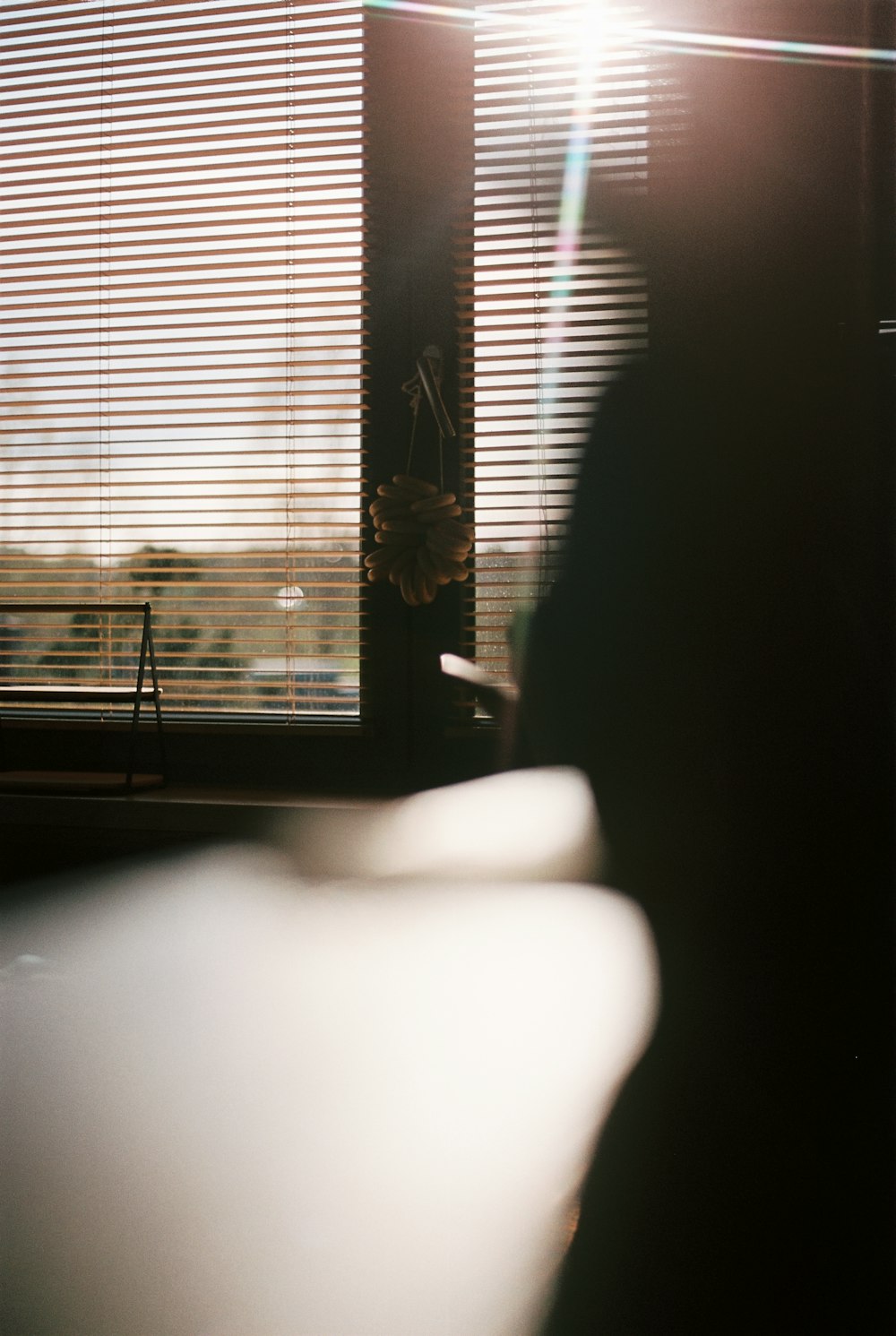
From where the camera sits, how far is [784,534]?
1428 mm

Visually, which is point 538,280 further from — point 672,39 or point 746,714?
point 746,714

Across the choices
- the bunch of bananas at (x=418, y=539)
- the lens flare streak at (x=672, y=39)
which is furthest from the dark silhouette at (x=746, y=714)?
the bunch of bananas at (x=418, y=539)

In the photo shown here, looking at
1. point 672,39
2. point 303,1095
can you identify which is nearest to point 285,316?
point 672,39

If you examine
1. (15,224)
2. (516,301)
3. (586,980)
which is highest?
(15,224)

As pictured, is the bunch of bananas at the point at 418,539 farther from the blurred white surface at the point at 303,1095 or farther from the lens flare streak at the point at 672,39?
the lens flare streak at the point at 672,39

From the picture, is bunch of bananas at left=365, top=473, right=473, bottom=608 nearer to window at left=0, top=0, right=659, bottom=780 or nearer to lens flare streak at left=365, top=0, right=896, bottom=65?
window at left=0, top=0, right=659, bottom=780

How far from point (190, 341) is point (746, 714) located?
40.6 inches

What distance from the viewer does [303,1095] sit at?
1.39 metres

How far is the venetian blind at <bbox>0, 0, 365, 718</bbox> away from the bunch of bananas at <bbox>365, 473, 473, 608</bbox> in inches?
3.1

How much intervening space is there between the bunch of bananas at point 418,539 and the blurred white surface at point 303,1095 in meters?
0.44

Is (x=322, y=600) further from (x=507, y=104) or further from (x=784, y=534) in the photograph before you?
(x=507, y=104)

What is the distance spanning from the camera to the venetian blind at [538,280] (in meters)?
1.54

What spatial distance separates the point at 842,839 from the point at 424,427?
0.84 metres

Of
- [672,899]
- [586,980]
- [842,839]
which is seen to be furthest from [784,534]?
[586,980]
